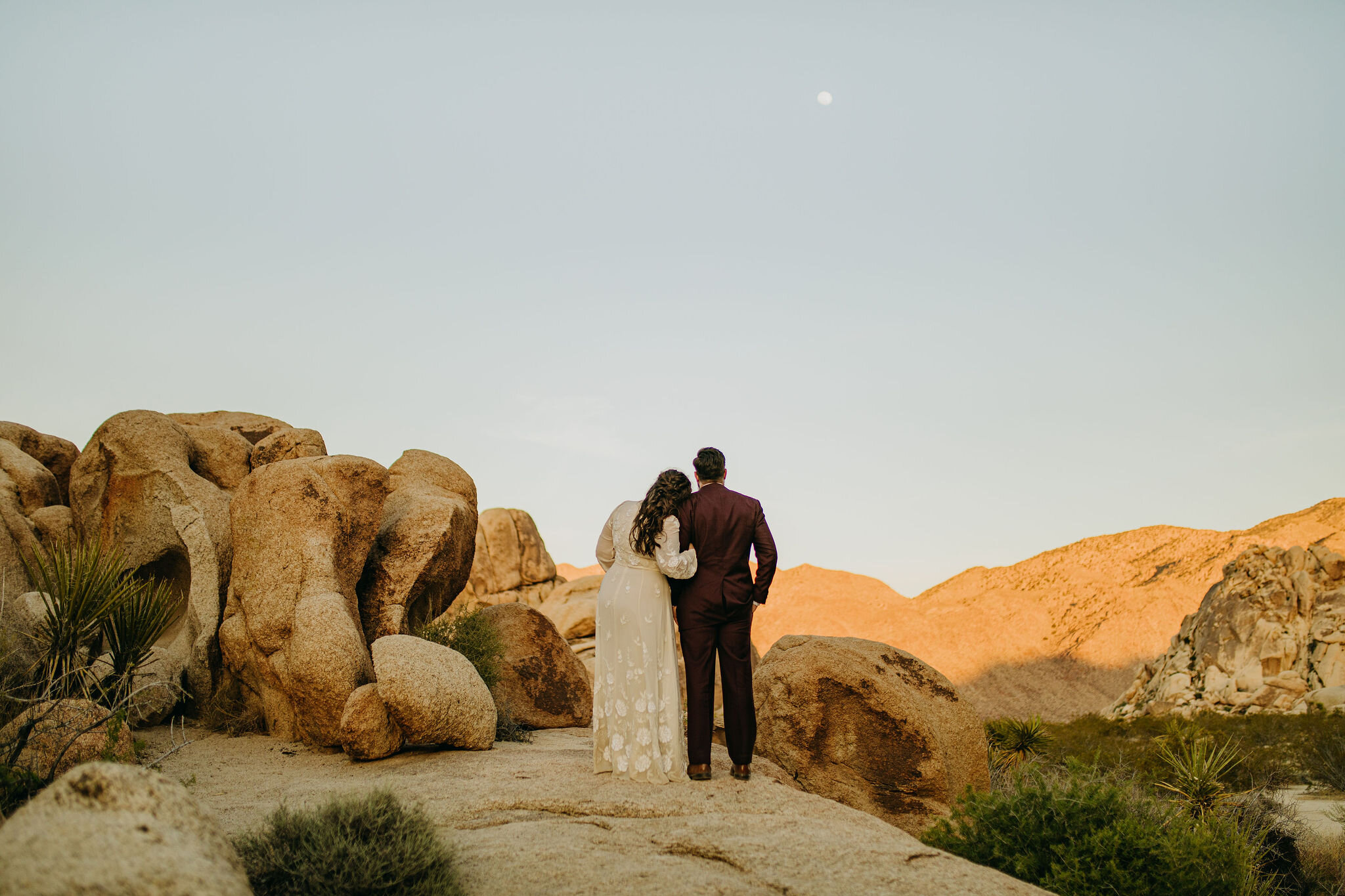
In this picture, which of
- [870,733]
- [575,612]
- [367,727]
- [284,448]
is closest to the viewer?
[367,727]

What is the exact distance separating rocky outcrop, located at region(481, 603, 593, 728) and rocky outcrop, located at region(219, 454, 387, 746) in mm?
2511

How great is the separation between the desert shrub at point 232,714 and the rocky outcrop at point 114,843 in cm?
762

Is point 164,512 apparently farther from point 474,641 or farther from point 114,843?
point 114,843

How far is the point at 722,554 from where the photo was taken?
7.31 m

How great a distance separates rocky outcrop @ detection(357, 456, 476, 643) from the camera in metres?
11.3

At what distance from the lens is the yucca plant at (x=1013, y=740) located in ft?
45.4

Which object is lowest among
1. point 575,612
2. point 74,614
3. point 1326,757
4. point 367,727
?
point 1326,757

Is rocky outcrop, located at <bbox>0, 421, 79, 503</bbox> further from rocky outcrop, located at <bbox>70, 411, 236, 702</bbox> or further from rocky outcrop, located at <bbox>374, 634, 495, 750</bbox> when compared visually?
rocky outcrop, located at <bbox>374, 634, 495, 750</bbox>

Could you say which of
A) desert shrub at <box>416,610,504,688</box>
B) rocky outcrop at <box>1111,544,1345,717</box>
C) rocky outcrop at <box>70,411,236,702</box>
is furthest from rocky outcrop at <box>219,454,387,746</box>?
rocky outcrop at <box>1111,544,1345,717</box>

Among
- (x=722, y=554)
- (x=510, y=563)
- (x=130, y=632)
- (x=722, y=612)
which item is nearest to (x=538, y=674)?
(x=130, y=632)

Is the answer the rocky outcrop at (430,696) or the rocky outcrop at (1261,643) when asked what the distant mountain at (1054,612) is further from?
the rocky outcrop at (430,696)

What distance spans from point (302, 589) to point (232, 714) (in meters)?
1.88

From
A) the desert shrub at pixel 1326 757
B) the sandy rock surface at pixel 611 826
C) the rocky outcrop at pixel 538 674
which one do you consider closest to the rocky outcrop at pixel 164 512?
the sandy rock surface at pixel 611 826

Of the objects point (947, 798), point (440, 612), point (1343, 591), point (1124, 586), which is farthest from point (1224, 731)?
point (1124, 586)
